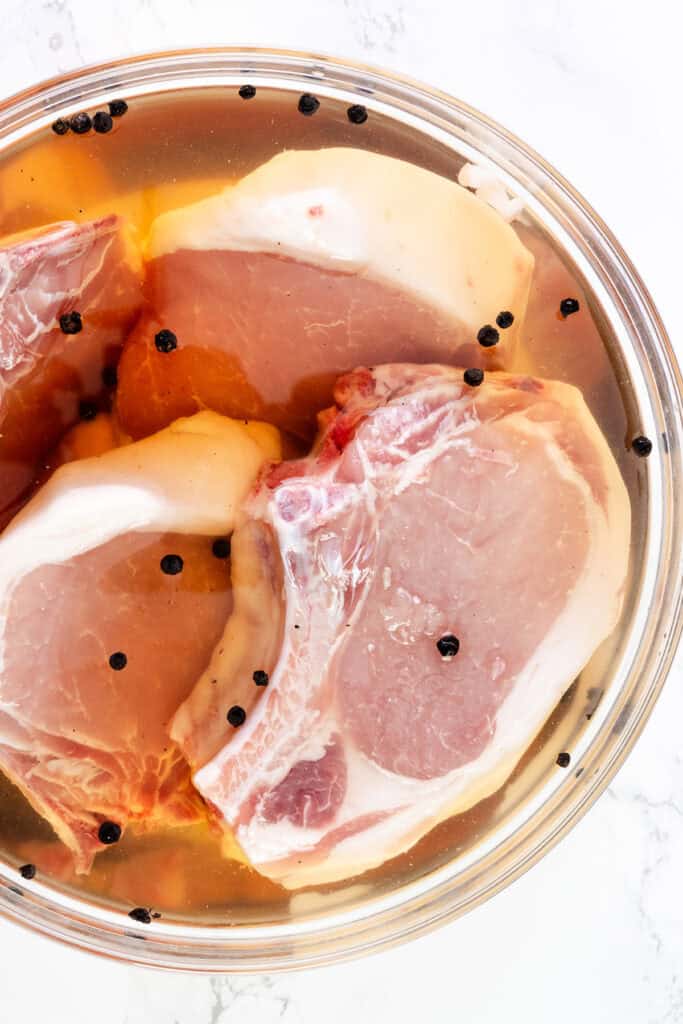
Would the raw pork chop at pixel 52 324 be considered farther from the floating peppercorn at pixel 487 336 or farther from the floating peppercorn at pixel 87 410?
the floating peppercorn at pixel 487 336

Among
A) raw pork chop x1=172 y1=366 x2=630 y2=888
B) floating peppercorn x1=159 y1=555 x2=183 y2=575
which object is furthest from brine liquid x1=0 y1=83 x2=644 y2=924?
floating peppercorn x1=159 y1=555 x2=183 y2=575

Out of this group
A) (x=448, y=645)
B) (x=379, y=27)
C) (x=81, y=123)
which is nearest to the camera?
(x=448, y=645)

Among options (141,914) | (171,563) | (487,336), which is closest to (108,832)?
(141,914)

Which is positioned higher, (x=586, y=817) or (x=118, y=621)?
(x=118, y=621)

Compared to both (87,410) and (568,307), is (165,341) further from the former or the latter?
(568,307)

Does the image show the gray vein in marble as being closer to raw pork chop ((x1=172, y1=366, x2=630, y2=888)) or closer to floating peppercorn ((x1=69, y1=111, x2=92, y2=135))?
floating peppercorn ((x1=69, y1=111, x2=92, y2=135))

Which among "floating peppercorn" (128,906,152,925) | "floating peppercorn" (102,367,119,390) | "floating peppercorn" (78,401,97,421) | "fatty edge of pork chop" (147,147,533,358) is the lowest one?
"floating peppercorn" (128,906,152,925)

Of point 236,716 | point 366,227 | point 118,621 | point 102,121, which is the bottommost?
point 236,716
